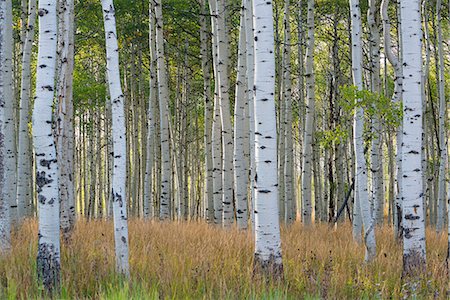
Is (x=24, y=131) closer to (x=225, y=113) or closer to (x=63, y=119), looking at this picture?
(x=63, y=119)

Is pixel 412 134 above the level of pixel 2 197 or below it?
above

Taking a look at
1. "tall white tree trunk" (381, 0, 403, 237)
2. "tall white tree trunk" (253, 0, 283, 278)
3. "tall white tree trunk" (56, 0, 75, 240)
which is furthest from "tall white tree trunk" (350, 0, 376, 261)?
"tall white tree trunk" (56, 0, 75, 240)

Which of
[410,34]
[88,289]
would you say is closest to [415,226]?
[410,34]

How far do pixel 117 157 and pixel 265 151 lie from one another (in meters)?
1.67

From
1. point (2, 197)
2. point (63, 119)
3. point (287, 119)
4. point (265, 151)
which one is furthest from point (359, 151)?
point (287, 119)

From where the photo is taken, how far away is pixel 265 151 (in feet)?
20.1

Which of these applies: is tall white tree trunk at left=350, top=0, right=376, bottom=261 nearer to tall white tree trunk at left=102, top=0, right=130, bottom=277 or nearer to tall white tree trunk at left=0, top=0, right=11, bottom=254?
tall white tree trunk at left=102, top=0, right=130, bottom=277

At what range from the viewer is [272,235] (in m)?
6.11

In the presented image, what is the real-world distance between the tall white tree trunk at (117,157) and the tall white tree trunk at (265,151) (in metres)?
1.51

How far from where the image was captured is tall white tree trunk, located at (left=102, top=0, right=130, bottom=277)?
568 cm

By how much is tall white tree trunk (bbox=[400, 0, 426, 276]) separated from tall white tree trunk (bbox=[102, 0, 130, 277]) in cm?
331

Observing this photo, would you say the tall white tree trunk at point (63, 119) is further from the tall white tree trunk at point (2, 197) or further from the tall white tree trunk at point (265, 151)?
the tall white tree trunk at point (265, 151)

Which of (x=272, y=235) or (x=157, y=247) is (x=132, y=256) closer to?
(x=157, y=247)

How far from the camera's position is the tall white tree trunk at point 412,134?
636 centimetres
